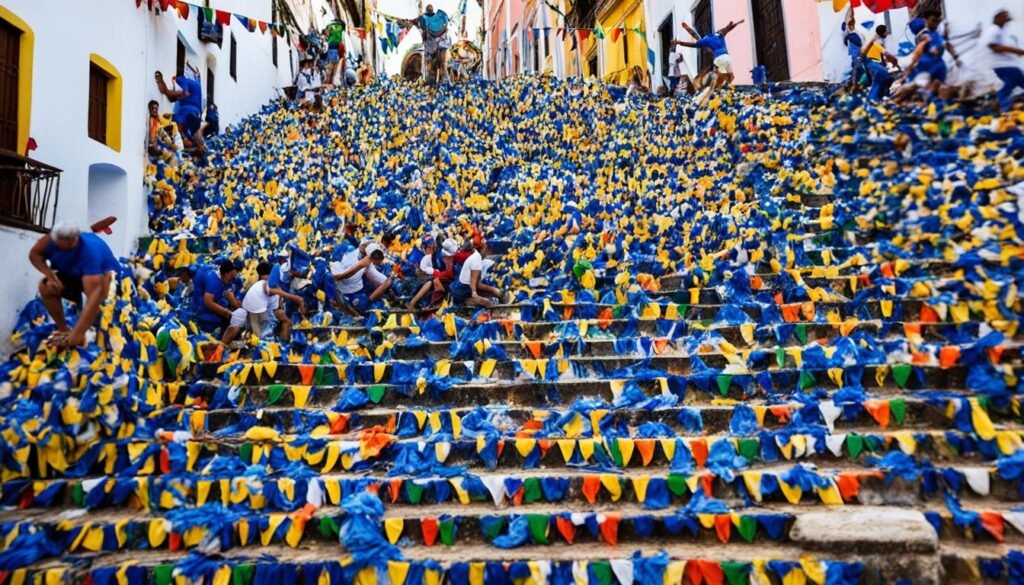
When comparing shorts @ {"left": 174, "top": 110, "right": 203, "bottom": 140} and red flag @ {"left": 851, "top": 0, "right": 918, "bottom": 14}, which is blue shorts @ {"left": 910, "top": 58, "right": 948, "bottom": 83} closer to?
red flag @ {"left": 851, "top": 0, "right": 918, "bottom": 14}

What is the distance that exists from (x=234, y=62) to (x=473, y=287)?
1044cm

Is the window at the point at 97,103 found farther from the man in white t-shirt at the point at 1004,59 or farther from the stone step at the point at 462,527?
the man in white t-shirt at the point at 1004,59

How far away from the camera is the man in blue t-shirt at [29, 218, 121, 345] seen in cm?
423

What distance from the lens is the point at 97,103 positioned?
6816 millimetres

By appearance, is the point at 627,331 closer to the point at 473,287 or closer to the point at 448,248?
the point at 473,287

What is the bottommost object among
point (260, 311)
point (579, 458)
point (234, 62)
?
point (579, 458)

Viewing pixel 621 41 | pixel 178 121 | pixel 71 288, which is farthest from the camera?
pixel 621 41

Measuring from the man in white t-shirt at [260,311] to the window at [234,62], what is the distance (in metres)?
9.22

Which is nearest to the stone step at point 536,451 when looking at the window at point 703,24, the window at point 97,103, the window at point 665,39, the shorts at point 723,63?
the window at point 97,103

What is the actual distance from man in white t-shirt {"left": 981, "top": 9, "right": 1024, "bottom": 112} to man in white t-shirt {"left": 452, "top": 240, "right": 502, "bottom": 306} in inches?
261

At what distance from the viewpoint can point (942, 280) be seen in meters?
5.29

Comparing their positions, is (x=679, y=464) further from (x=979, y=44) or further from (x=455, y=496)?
(x=979, y=44)

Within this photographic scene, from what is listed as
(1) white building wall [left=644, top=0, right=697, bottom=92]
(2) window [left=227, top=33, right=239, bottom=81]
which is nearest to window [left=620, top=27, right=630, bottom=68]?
(1) white building wall [left=644, top=0, right=697, bottom=92]

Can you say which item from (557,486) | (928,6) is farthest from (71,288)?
(928,6)
